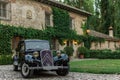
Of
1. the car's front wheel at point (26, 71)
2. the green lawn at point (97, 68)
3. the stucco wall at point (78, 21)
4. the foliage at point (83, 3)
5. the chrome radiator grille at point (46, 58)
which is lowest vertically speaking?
→ the green lawn at point (97, 68)

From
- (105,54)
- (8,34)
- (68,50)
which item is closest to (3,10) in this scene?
(8,34)

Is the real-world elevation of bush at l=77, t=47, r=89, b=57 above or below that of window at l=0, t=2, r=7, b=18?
below

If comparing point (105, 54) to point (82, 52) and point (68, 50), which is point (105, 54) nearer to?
point (82, 52)

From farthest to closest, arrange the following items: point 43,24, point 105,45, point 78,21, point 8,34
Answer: point 105,45
point 78,21
point 43,24
point 8,34

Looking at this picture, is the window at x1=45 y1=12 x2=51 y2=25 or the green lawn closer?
the green lawn

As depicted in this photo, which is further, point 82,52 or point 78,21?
point 78,21

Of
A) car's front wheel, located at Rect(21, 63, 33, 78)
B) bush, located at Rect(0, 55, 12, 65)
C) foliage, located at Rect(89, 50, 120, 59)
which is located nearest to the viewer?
car's front wheel, located at Rect(21, 63, 33, 78)

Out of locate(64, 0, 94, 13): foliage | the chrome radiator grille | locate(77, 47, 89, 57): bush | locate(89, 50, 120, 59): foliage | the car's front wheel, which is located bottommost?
locate(89, 50, 120, 59): foliage

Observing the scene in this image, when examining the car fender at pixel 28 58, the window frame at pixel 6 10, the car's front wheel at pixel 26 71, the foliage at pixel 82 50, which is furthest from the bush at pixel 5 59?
the foliage at pixel 82 50

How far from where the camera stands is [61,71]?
47.4ft

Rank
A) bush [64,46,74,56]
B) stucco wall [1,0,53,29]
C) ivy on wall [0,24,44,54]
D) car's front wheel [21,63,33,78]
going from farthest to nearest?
bush [64,46,74,56] < stucco wall [1,0,53,29] < ivy on wall [0,24,44,54] < car's front wheel [21,63,33,78]

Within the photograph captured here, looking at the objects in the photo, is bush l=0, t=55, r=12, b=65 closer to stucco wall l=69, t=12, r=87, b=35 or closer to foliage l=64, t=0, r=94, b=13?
stucco wall l=69, t=12, r=87, b=35

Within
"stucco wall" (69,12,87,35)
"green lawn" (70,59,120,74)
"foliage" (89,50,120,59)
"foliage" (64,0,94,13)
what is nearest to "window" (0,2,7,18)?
"green lawn" (70,59,120,74)

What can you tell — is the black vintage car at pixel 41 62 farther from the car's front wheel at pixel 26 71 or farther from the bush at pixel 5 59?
the bush at pixel 5 59
